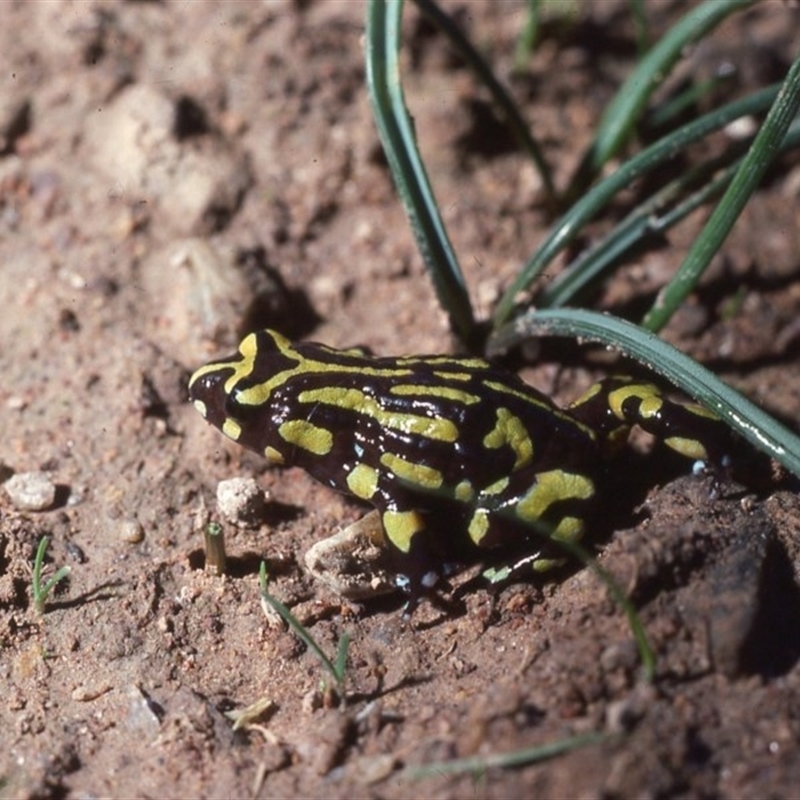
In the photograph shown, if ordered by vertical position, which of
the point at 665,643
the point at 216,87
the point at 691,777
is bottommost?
the point at 691,777

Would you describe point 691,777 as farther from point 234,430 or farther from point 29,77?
point 29,77

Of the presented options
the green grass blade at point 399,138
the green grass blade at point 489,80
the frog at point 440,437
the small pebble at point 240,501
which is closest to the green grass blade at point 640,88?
the green grass blade at point 489,80

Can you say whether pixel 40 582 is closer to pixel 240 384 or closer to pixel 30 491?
pixel 30 491

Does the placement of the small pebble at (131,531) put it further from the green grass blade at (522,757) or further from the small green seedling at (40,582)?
the green grass blade at (522,757)

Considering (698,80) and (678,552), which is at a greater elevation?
(698,80)

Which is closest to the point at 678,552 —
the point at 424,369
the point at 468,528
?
the point at 468,528

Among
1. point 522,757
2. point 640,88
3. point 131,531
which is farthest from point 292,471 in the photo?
point 640,88
